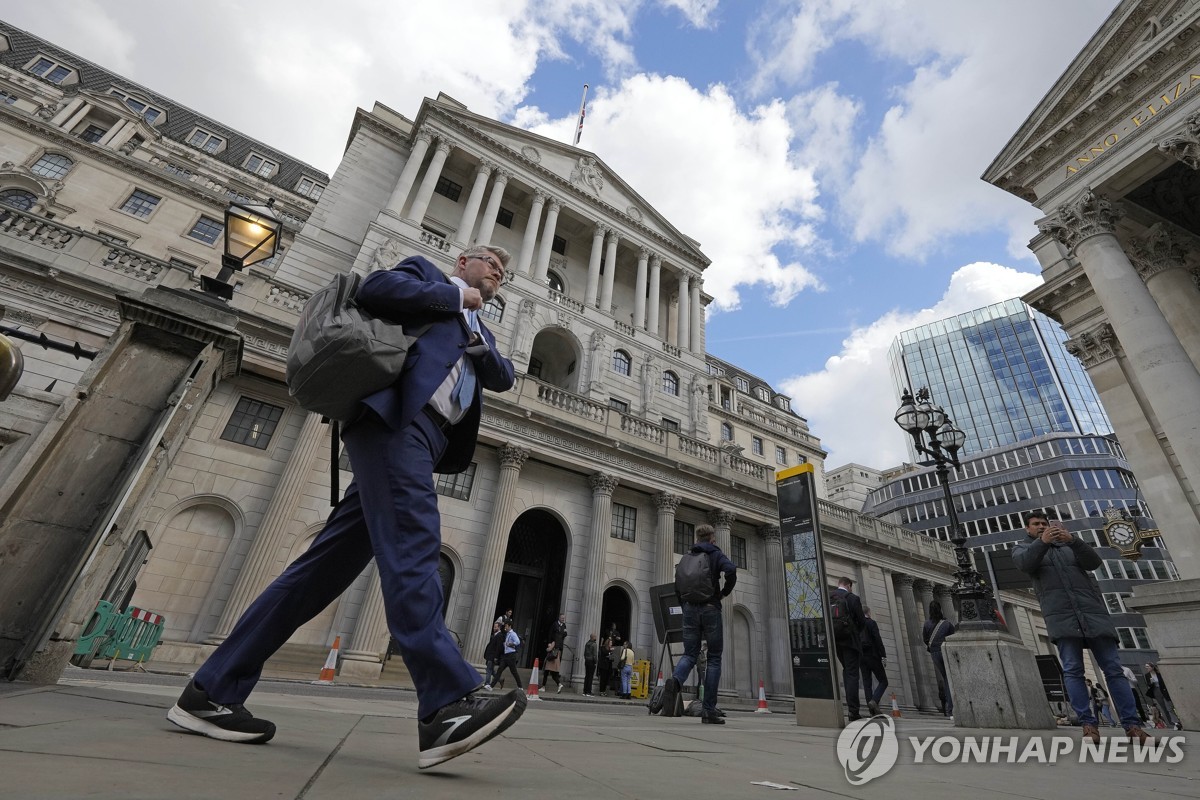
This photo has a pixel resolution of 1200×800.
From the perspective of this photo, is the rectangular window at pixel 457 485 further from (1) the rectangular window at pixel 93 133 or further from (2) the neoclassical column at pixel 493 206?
(1) the rectangular window at pixel 93 133

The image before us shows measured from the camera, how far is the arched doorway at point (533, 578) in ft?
55.3

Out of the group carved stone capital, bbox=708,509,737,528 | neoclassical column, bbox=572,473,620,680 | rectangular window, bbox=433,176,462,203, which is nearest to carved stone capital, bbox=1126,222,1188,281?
carved stone capital, bbox=708,509,737,528

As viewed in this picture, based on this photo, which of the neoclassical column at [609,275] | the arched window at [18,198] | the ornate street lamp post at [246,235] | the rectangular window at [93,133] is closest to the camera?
the ornate street lamp post at [246,235]

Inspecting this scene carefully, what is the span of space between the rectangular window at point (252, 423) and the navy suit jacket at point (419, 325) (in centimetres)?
1456

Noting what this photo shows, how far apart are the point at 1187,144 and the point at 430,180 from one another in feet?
75.6

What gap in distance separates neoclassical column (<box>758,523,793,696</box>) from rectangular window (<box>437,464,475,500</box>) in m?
10.3

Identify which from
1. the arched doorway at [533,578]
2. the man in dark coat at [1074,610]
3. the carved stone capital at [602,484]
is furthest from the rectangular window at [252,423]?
the man in dark coat at [1074,610]

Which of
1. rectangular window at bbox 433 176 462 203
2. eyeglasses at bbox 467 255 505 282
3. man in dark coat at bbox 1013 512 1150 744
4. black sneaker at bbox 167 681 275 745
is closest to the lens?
black sneaker at bbox 167 681 275 745

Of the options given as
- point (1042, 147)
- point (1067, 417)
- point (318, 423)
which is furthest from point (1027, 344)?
point (318, 423)

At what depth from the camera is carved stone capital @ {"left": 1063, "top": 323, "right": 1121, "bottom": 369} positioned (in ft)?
47.3

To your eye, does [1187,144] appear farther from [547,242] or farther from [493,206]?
[493,206]

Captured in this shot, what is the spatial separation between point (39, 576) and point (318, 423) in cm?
1153

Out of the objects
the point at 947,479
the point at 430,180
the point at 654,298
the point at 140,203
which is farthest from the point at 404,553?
the point at 140,203

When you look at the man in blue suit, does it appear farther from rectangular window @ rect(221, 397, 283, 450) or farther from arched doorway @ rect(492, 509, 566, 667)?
arched doorway @ rect(492, 509, 566, 667)
